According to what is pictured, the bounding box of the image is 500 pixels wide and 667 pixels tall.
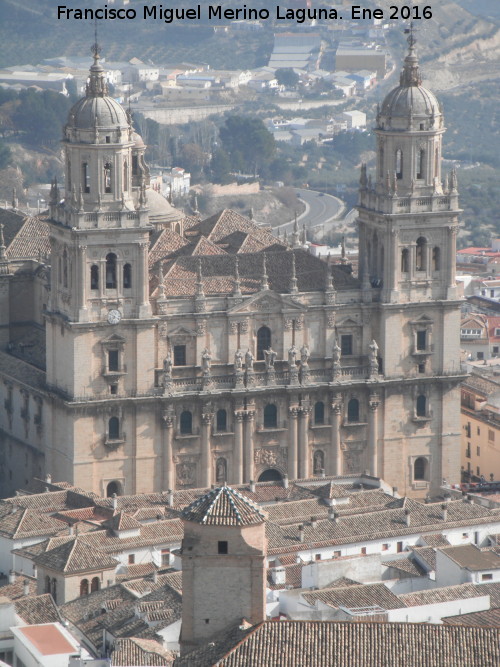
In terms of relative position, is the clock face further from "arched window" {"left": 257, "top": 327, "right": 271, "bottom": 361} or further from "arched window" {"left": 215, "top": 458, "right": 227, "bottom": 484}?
"arched window" {"left": 215, "top": 458, "right": 227, "bottom": 484}

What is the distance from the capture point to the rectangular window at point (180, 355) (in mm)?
101750

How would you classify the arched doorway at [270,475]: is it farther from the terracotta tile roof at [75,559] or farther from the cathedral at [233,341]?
the terracotta tile roof at [75,559]

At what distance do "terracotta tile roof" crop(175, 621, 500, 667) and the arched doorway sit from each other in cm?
3978

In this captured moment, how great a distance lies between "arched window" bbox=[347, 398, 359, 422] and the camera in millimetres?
104312

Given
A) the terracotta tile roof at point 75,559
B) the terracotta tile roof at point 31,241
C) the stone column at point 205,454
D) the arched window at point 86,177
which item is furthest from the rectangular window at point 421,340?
the terracotta tile roof at point 75,559

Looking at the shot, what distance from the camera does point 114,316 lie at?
99.6m

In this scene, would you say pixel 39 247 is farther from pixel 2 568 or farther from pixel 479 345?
pixel 479 345

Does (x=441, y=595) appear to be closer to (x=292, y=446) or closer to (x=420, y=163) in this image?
(x=292, y=446)

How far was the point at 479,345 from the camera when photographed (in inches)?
5295

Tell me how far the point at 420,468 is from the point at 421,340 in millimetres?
5555

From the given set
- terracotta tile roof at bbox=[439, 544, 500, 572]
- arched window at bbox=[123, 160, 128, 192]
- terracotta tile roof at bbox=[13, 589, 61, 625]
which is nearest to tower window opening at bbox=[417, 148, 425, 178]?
arched window at bbox=[123, 160, 128, 192]

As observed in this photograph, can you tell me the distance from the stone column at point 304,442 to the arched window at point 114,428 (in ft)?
25.2

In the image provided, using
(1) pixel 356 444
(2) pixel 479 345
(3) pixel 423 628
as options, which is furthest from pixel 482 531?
(2) pixel 479 345

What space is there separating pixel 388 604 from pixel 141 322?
81.1 feet
